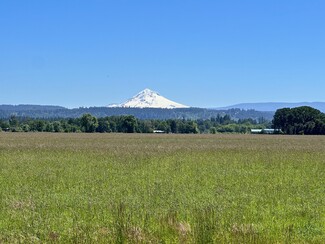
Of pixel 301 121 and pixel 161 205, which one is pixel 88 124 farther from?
pixel 161 205

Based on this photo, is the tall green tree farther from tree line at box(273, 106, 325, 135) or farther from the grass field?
the grass field

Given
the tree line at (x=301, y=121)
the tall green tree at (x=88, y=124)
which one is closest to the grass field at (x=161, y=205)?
the tree line at (x=301, y=121)

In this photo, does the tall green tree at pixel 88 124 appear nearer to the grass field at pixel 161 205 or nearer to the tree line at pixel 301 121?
the tree line at pixel 301 121

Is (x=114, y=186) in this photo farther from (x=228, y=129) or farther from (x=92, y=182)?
(x=228, y=129)

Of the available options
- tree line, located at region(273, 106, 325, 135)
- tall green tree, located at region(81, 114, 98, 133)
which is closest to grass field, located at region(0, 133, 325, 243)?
tree line, located at region(273, 106, 325, 135)

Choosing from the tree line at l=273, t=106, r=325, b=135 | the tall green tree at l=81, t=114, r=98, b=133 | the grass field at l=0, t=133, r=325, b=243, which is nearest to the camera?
the grass field at l=0, t=133, r=325, b=243

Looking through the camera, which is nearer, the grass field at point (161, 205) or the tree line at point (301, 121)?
the grass field at point (161, 205)

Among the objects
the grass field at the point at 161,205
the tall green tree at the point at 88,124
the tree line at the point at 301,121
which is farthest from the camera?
the tall green tree at the point at 88,124

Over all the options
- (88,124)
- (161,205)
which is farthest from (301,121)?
(161,205)

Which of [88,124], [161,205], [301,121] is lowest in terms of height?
[161,205]

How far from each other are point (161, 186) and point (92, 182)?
3.09m

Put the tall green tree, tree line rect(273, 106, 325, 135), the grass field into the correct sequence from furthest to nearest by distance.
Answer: the tall green tree
tree line rect(273, 106, 325, 135)
the grass field

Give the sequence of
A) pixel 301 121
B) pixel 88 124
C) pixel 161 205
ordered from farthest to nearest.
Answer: pixel 88 124 → pixel 301 121 → pixel 161 205

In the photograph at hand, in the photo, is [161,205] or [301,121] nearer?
[161,205]
